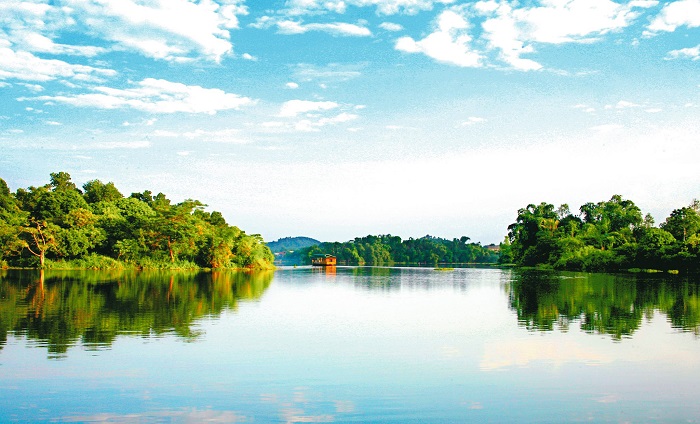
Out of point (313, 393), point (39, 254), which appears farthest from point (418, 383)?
point (39, 254)

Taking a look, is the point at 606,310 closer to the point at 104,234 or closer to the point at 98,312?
the point at 98,312

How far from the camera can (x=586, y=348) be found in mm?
Answer: 11953

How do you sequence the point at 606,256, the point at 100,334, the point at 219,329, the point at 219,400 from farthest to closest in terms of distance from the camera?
the point at 606,256 < the point at 219,329 < the point at 100,334 < the point at 219,400

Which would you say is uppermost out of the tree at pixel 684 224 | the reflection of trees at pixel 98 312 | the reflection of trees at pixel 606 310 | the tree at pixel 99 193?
the tree at pixel 99 193

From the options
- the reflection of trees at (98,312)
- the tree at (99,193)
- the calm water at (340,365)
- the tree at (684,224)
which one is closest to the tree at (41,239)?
the tree at (99,193)

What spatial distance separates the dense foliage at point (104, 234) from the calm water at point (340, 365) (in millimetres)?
31947

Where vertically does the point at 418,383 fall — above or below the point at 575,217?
below

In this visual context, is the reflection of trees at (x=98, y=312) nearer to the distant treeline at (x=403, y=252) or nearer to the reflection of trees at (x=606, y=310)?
the reflection of trees at (x=606, y=310)

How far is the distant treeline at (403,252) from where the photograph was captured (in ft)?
525

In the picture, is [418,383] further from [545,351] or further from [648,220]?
[648,220]

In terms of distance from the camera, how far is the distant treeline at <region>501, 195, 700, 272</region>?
57.8m

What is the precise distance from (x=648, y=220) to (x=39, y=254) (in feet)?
265

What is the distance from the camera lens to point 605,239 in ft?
259

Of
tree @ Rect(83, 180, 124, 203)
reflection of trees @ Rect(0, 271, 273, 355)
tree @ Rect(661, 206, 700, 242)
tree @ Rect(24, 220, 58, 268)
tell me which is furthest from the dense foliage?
tree @ Rect(661, 206, 700, 242)
